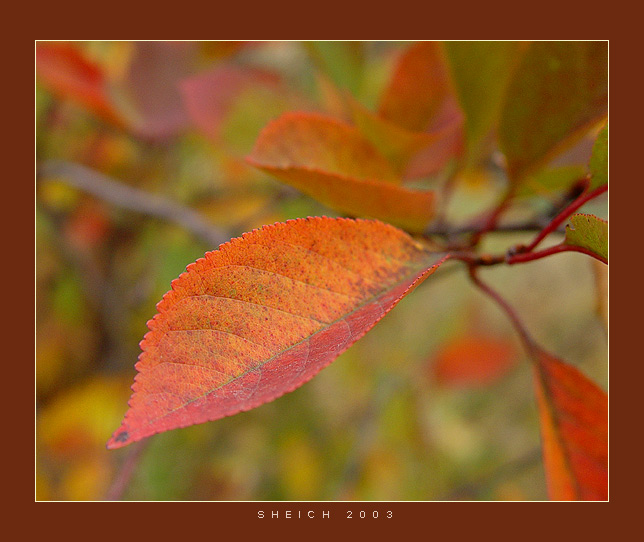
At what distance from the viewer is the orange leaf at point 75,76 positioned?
82cm

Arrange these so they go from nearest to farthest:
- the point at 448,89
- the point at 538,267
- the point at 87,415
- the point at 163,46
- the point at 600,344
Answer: the point at 448,89 < the point at 163,46 < the point at 87,415 < the point at 600,344 < the point at 538,267

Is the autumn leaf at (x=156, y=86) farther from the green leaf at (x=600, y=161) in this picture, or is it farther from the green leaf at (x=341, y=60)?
the green leaf at (x=600, y=161)

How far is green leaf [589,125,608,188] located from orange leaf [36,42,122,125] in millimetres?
725

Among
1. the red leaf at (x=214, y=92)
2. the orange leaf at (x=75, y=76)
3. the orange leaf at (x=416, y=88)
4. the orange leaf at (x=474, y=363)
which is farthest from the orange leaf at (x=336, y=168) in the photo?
the orange leaf at (x=474, y=363)

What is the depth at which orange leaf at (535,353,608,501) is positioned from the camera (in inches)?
20.6

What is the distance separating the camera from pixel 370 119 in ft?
1.88

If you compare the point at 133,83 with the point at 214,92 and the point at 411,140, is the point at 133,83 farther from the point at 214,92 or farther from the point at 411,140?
the point at 411,140

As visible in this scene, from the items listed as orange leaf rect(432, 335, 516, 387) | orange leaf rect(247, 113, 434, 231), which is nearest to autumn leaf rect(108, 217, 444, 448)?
orange leaf rect(247, 113, 434, 231)

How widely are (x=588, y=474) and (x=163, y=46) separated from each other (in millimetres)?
922

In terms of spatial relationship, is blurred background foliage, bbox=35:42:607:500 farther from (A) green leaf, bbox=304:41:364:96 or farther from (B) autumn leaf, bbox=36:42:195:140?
(A) green leaf, bbox=304:41:364:96

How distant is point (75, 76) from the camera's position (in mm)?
850

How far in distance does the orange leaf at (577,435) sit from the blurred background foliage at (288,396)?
0.66m
